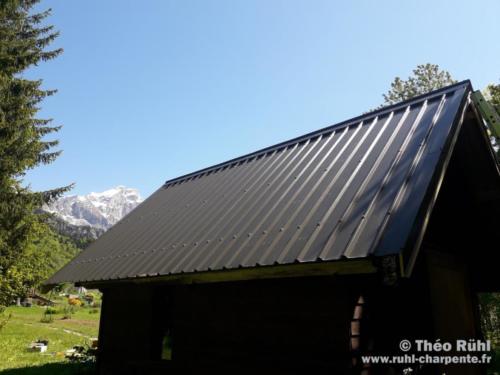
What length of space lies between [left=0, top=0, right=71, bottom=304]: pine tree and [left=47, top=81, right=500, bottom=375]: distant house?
14.6 m

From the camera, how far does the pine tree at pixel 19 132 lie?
20.9 m

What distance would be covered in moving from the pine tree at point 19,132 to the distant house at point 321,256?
1456 cm

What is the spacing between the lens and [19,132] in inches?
882

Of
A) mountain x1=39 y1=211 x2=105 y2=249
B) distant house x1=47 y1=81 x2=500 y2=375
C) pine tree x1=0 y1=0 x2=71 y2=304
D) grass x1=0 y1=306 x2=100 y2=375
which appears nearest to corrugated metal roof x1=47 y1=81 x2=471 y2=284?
distant house x1=47 y1=81 x2=500 y2=375

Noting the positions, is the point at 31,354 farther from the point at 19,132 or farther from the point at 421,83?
the point at 421,83

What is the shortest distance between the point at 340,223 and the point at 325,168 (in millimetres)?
2257

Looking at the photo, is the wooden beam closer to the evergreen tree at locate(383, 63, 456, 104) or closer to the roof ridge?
the roof ridge

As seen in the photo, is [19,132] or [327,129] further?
[19,132]

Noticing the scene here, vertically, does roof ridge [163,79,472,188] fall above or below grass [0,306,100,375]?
above

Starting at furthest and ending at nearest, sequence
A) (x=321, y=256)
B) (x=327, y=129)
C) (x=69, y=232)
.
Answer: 1. (x=69, y=232)
2. (x=327, y=129)
3. (x=321, y=256)

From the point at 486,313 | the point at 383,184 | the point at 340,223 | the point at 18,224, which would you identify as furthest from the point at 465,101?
the point at 18,224

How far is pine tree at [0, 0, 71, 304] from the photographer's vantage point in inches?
821

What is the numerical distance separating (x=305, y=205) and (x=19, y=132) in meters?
21.9

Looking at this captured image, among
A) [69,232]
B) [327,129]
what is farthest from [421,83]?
[69,232]
